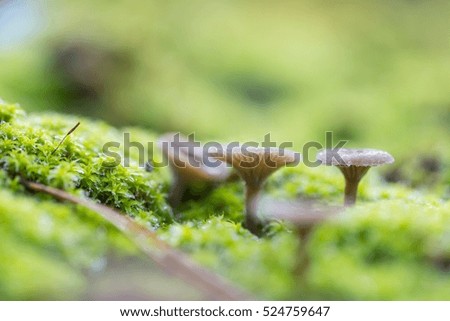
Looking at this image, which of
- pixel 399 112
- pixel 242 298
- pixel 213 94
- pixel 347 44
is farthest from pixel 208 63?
pixel 242 298

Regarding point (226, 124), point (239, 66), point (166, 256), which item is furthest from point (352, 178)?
point (239, 66)

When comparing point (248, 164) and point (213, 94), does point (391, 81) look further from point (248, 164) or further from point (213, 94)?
point (248, 164)

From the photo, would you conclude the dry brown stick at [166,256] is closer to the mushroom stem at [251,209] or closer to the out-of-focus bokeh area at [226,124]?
the out-of-focus bokeh area at [226,124]

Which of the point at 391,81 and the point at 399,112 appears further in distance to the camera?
the point at 391,81

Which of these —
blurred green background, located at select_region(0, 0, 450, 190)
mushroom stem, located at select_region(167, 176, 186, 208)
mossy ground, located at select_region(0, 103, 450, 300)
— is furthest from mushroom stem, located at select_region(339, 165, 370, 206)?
blurred green background, located at select_region(0, 0, 450, 190)

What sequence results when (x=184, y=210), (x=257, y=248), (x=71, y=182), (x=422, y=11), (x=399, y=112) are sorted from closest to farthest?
1. (x=257, y=248)
2. (x=71, y=182)
3. (x=184, y=210)
4. (x=399, y=112)
5. (x=422, y=11)

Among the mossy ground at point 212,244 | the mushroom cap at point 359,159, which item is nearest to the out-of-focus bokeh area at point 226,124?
the mossy ground at point 212,244
